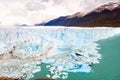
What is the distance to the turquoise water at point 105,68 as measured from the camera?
19125 millimetres

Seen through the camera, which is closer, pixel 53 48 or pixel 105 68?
pixel 105 68

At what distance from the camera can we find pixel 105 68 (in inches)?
818

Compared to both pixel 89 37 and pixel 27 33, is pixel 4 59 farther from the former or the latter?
pixel 89 37

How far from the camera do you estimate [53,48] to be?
25.4 m

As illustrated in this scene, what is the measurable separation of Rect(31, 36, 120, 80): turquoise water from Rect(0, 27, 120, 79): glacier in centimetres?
47

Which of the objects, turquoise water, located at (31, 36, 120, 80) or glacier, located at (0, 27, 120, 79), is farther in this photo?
glacier, located at (0, 27, 120, 79)

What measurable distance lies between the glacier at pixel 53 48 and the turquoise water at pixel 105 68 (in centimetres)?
47

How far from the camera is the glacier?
2125 centimetres

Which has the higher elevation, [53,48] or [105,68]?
[53,48]

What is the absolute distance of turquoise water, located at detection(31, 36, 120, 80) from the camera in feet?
62.7

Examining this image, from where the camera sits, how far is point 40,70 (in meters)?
21.0

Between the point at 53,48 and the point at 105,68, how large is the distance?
20.1 ft

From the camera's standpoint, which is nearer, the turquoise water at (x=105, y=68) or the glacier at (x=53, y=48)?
the turquoise water at (x=105, y=68)

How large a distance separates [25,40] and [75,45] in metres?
4.52
